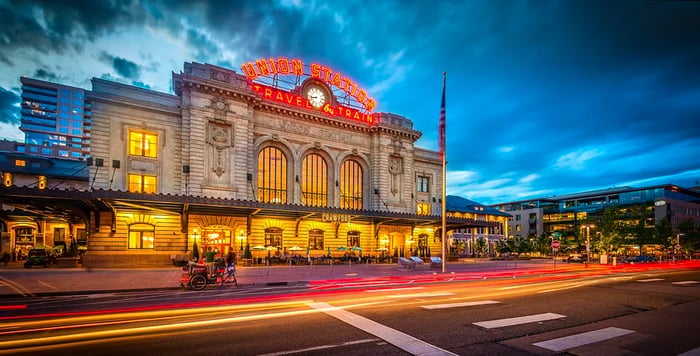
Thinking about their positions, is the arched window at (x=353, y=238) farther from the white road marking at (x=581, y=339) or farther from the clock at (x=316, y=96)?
the white road marking at (x=581, y=339)

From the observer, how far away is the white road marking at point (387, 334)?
734cm

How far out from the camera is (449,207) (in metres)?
72.3

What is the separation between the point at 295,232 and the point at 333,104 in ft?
55.1

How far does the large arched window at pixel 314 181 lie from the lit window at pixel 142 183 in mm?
15557

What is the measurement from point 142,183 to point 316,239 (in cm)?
1876

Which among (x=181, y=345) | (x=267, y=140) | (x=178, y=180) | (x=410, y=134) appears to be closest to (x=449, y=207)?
(x=410, y=134)

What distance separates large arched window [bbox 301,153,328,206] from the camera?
42281 mm

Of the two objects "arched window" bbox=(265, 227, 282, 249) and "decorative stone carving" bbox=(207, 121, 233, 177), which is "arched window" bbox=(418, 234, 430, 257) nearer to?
"arched window" bbox=(265, 227, 282, 249)

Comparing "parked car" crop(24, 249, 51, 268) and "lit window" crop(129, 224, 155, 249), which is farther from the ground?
"lit window" crop(129, 224, 155, 249)

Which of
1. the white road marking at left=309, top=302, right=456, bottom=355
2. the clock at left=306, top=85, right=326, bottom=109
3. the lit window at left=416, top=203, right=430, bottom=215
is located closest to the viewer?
the white road marking at left=309, top=302, right=456, bottom=355

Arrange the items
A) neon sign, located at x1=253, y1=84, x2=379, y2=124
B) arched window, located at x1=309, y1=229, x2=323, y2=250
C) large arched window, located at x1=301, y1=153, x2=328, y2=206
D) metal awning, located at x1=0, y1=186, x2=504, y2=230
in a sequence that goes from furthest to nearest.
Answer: large arched window, located at x1=301, y1=153, x2=328, y2=206 → arched window, located at x1=309, y1=229, x2=323, y2=250 → neon sign, located at x1=253, y1=84, x2=379, y2=124 → metal awning, located at x1=0, y1=186, x2=504, y2=230

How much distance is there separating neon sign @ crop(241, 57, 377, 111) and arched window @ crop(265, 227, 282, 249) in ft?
55.9

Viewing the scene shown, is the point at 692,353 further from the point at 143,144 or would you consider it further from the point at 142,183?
the point at 143,144

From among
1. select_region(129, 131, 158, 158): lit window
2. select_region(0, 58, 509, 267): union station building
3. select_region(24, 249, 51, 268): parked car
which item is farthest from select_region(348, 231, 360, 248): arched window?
select_region(24, 249, 51, 268): parked car
